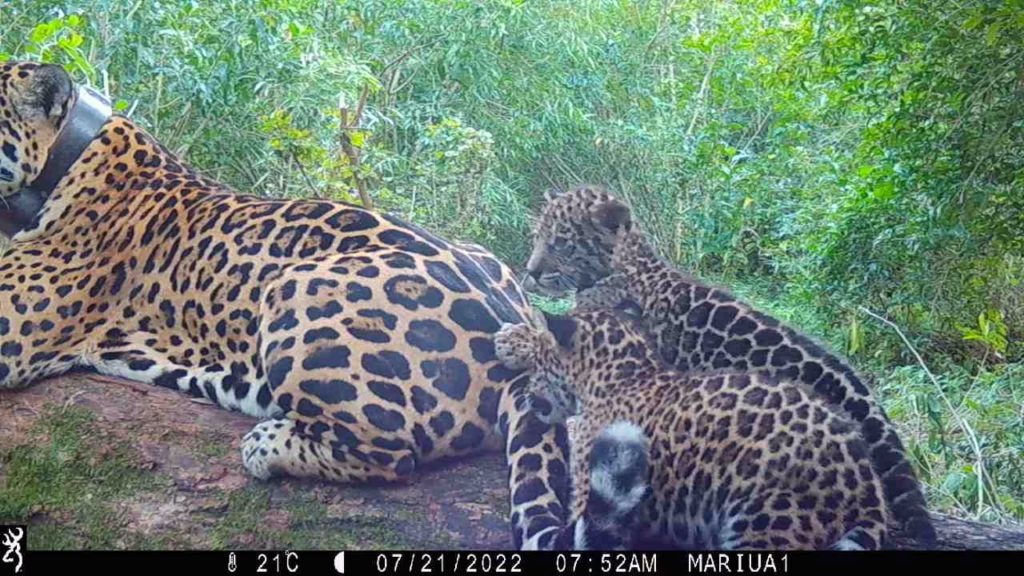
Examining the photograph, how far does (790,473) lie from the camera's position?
2.26 metres

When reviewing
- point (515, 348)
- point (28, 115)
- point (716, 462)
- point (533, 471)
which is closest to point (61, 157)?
point (28, 115)

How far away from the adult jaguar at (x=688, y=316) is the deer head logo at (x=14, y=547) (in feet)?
4.37

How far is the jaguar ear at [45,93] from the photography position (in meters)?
2.84

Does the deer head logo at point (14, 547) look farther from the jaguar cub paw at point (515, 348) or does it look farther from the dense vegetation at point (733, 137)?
the jaguar cub paw at point (515, 348)

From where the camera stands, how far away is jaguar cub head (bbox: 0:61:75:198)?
284cm

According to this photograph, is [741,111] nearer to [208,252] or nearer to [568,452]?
[568,452]

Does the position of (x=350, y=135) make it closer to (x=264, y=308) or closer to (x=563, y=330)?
(x=264, y=308)

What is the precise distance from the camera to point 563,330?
253cm

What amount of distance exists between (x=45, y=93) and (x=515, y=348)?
137cm

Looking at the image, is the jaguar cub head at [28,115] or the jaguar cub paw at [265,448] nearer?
the jaguar cub paw at [265,448]

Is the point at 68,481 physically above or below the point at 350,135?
below

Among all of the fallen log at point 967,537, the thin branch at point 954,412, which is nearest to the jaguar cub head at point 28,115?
the thin branch at point 954,412
